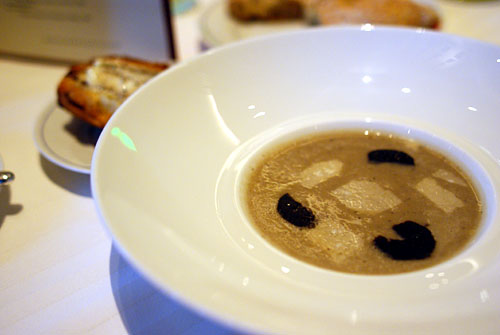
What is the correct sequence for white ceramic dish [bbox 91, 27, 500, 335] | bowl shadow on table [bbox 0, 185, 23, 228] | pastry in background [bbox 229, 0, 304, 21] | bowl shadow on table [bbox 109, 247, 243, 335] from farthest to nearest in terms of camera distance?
pastry in background [bbox 229, 0, 304, 21], bowl shadow on table [bbox 0, 185, 23, 228], bowl shadow on table [bbox 109, 247, 243, 335], white ceramic dish [bbox 91, 27, 500, 335]

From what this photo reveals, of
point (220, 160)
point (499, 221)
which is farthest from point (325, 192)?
point (499, 221)

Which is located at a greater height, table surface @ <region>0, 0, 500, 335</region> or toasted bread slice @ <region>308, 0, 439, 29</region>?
toasted bread slice @ <region>308, 0, 439, 29</region>

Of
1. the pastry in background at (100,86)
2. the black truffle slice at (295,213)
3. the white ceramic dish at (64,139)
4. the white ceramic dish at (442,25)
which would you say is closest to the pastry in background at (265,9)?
the white ceramic dish at (442,25)

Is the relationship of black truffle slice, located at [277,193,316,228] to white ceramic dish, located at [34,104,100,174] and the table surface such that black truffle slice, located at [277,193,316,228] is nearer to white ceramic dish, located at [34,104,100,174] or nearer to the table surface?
→ the table surface

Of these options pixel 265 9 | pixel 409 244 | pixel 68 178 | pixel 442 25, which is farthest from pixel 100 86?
pixel 442 25

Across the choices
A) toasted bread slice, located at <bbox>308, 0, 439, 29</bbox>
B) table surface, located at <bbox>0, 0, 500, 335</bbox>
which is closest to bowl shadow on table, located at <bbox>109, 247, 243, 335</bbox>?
table surface, located at <bbox>0, 0, 500, 335</bbox>
